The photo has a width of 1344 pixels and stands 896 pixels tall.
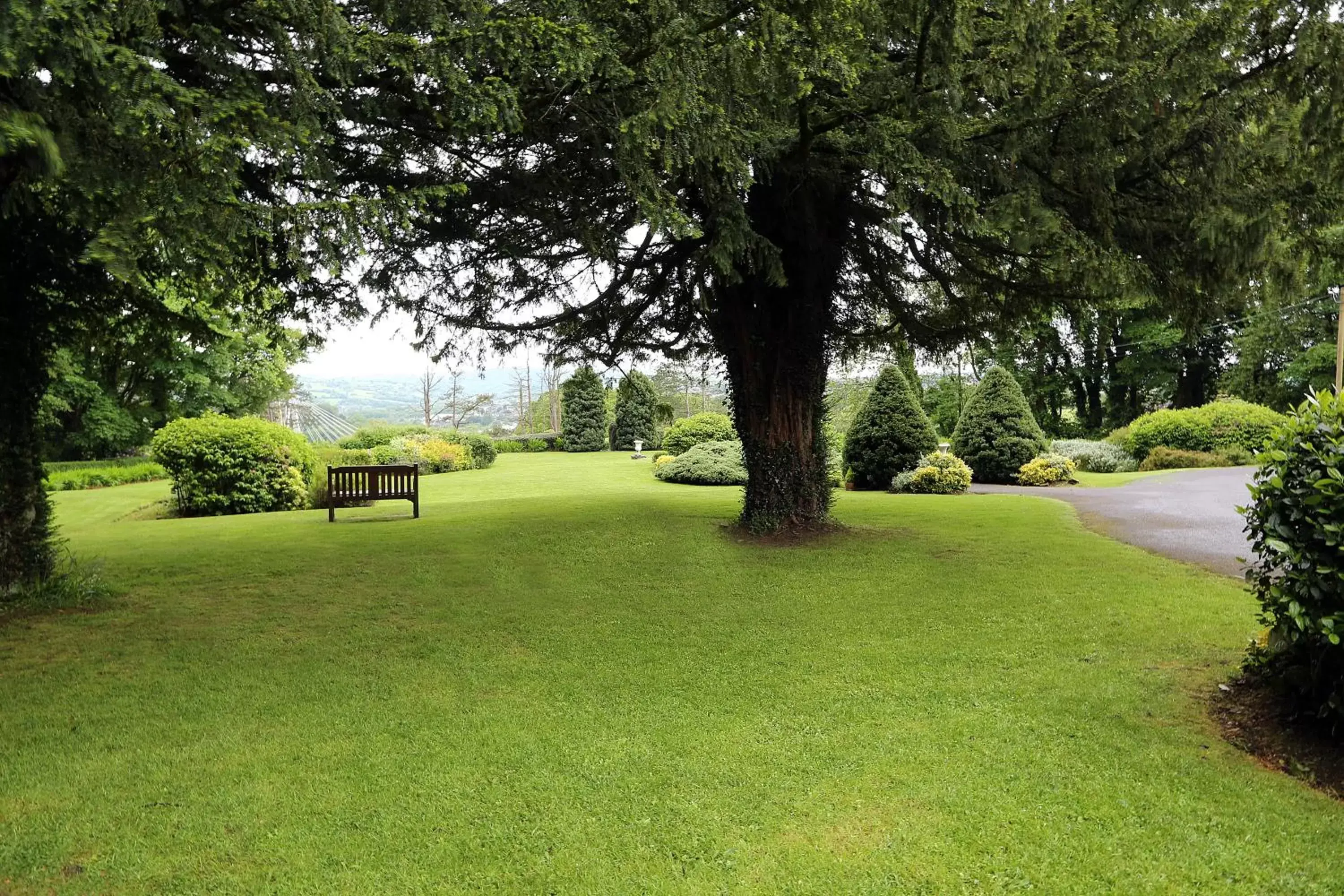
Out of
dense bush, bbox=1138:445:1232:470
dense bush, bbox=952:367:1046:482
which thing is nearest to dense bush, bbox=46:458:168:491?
dense bush, bbox=952:367:1046:482

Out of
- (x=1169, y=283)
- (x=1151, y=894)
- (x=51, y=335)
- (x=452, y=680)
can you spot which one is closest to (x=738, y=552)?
(x=452, y=680)

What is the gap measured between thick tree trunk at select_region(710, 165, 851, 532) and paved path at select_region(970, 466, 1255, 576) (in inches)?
157

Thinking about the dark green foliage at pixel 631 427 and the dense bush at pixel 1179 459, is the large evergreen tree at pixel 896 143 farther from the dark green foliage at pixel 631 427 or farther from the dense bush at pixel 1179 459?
the dark green foliage at pixel 631 427

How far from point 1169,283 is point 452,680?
692 cm

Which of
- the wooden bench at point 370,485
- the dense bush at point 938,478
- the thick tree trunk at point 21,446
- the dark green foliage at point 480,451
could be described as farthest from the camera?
the dark green foliage at point 480,451

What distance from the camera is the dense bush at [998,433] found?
18234 mm

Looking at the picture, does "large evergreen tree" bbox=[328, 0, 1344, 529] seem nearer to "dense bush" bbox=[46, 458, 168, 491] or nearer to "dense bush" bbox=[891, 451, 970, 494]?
"dense bush" bbox=[891, 451, 970, 494]

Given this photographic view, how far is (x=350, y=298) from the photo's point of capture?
27.8 ft

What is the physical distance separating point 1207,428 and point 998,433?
8.13 meters

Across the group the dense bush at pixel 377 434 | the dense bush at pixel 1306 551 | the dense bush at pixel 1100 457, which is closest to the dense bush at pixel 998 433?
the dense bush at pixel 1100 457

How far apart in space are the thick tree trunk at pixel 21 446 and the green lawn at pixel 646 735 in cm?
79

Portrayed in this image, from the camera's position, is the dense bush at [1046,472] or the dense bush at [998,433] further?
the dense bush at [998,433]

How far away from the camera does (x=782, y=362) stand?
9383 millimetres

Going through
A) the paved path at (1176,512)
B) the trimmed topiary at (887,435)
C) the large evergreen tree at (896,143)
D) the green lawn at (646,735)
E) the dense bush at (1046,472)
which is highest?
the large evergreen tree at (896,143)
